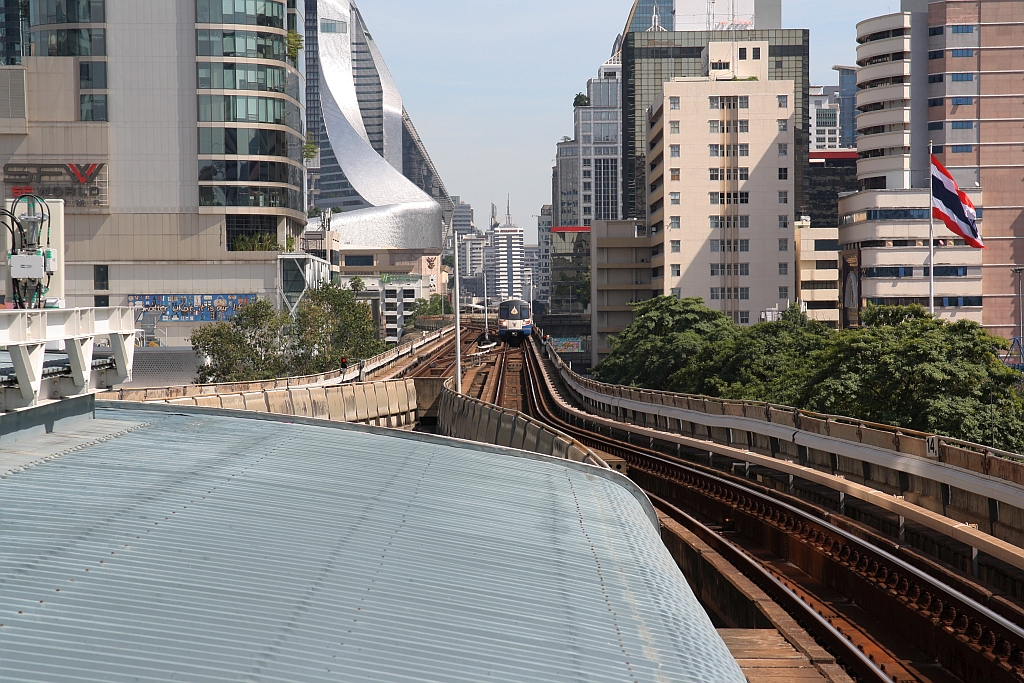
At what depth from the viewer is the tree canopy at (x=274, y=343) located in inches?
2366

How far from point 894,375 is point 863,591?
51.1 feet

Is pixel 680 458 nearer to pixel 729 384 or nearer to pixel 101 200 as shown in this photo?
pixel 729 384

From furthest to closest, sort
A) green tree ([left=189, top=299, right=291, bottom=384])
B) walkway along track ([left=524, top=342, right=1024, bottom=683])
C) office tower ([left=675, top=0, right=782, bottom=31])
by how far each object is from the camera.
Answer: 1. office tower ([left=675, top=0, right=782, bottom=31])
2. green tree ([left=189, top=299, right=291, bottom=384])
3. walkway along track ([left=524, top=342, right=1024, bottom=683])

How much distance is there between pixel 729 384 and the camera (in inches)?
1999

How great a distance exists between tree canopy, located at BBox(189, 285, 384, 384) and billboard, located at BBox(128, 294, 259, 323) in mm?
16048

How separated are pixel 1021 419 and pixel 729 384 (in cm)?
2302

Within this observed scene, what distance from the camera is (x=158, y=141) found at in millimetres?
83812

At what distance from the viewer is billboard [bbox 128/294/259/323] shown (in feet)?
275

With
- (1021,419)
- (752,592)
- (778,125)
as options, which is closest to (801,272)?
(778,125)

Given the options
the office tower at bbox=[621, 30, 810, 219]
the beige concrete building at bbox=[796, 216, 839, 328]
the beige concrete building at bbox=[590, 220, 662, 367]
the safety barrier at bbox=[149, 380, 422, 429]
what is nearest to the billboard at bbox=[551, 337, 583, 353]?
the beige concrete building at bbox=[590, 220, 662, 367]

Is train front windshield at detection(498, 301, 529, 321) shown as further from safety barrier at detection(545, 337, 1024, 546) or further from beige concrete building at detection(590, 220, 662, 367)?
safety barrier at detection(545, 337, 1024, 546)

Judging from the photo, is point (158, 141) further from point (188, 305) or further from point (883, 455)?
point (883, 455)

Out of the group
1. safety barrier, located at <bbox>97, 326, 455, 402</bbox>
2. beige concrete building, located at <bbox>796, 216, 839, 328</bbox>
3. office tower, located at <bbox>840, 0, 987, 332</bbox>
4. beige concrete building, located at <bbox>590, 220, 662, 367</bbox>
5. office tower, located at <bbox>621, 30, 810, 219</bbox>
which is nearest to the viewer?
safety barrier, located at <bbox>97, 326, 455, 402</bbox>

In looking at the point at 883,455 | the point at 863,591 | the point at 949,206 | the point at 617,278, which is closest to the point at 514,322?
the point at 617,278
